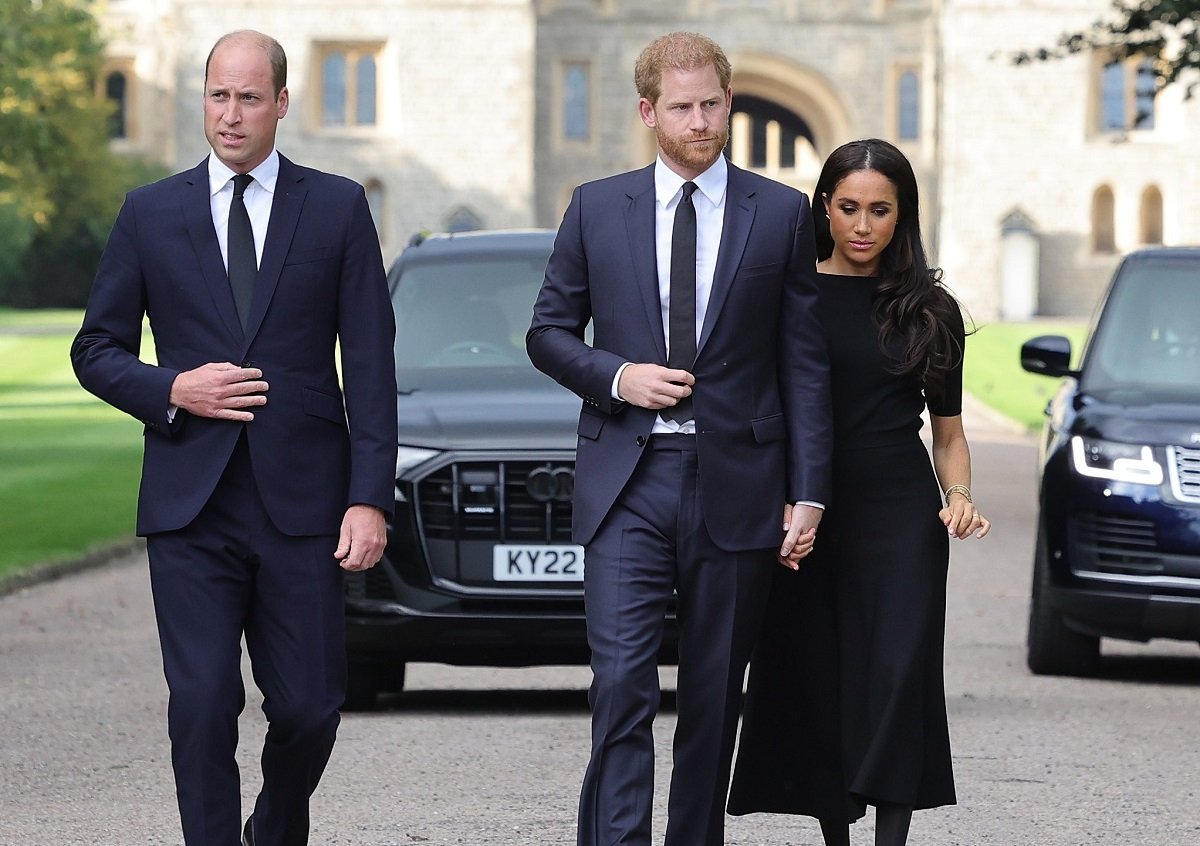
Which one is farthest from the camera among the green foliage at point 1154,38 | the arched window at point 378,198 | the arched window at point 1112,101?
the arched window at point 378,198

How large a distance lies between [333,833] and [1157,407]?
14.8ft

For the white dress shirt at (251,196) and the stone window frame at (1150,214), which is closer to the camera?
the white dress shirt at (251,196)

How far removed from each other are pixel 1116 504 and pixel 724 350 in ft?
15.4

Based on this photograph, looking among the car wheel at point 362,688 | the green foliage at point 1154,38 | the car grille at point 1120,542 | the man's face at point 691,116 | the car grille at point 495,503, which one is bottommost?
the car wheel at point 362,688

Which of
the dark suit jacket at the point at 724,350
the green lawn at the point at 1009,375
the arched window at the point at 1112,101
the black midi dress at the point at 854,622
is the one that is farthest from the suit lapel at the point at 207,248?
the arched window at the point at 1112,101

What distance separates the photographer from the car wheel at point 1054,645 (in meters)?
9.48

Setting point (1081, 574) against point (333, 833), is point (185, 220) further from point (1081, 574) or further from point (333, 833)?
point (1081, 574)

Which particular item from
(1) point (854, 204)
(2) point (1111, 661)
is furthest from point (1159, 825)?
(2) point (1111, 661)

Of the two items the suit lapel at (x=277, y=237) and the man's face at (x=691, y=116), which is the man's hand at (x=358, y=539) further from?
the man's face at (x=691, y=116)

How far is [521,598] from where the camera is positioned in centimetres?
793

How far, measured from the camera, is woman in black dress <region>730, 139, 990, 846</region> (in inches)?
198

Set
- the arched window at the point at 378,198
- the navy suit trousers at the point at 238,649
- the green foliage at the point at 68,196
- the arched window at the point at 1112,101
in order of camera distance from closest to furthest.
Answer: the navy suit trousers at the point at 238,649 → the green foliage at the point at 68,196 → the arched window at the point at 1112,101 → the arched window at the point at 378,198

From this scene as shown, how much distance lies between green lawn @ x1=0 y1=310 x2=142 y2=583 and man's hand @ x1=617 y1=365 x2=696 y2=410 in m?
8.82

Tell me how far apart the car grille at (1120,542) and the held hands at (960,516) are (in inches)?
158
